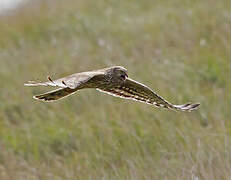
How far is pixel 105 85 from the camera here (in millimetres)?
2438

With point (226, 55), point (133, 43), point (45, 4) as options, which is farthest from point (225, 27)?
point (45, 4)

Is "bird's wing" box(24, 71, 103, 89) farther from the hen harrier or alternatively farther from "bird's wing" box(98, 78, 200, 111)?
"bird's wing" box(98, 78, 200, 111)

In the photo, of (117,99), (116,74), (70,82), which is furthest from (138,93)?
(117,99)

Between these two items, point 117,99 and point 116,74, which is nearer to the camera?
point 116,74

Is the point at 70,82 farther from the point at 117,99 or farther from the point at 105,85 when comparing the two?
the point at 117,99

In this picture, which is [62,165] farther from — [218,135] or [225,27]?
[225,27]

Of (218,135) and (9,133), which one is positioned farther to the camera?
(9,133)

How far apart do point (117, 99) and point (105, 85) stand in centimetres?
168

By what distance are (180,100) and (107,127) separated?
1.83 feet

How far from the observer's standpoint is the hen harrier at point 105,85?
204cm

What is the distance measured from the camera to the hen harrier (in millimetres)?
2037

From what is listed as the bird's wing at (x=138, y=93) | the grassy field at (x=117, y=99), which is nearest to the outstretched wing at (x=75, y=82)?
the bird's wing at (x=138, y=93)

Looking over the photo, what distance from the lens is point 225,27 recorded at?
15.3 ft

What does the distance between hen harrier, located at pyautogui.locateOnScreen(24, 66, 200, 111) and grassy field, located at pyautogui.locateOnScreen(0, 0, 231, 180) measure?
0.26 metres
